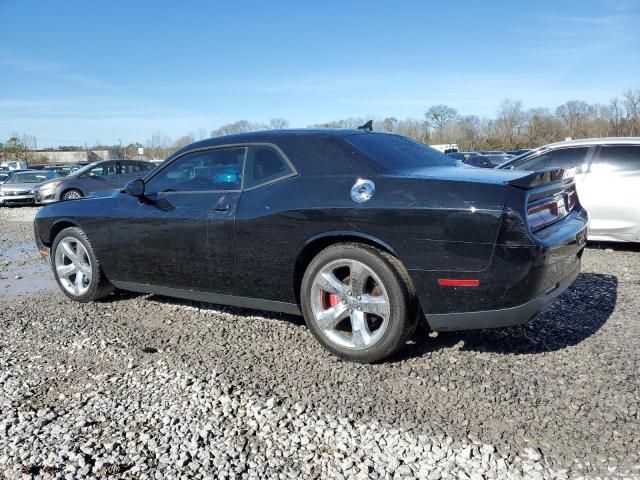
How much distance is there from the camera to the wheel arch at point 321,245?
3141 mm

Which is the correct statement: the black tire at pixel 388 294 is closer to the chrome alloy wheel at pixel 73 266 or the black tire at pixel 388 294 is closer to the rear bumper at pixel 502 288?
the rear bumper at pixel 502 288

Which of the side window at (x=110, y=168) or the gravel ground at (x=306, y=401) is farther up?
the side window at (x=110, y=168)

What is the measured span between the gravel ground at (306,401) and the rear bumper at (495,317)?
1.05 ft

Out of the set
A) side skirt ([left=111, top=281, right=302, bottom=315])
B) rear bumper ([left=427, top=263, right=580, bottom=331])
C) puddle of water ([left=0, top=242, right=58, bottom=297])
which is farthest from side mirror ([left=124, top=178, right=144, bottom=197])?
rear bumper ([left=427, top=263, right=580, bottom=331])

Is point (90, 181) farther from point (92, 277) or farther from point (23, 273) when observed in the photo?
point (92, 277)

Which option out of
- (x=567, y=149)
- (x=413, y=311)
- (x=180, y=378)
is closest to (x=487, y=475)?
(x=413, y=311)

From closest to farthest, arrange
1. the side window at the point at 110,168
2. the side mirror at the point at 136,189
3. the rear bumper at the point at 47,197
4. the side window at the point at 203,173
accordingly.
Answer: the side window at the point at 203,173
the side mirror at the point at 136,189
the rear bumper at the point at 47,197
the side window at the point at 110,168

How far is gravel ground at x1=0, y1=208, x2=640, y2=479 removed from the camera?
227cm

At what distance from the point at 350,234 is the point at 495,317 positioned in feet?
3.19

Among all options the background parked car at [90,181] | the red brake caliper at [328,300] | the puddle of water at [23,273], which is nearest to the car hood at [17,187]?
the background parked car at [90,181]

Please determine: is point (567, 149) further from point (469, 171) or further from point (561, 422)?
point (561, 422)

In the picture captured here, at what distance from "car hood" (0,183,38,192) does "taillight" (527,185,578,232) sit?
20.1m

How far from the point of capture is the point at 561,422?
2504 millimetres

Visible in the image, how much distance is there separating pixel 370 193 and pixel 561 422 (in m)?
1.60
